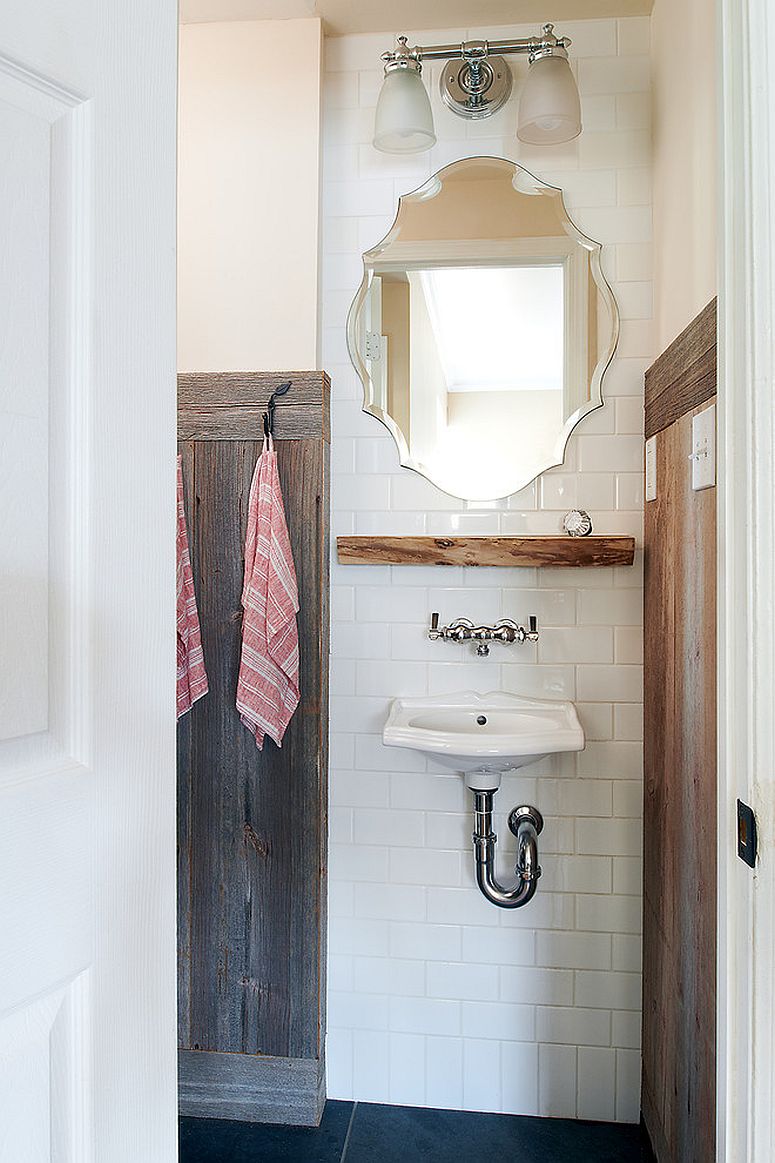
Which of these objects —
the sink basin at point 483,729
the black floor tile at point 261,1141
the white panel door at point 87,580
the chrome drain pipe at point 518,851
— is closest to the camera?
the white panel door at point 87,580

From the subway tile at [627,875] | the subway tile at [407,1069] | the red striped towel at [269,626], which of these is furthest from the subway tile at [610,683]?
the subway tile at [407,1069]

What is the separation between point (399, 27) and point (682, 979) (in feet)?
7.46

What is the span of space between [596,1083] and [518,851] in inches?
23.4

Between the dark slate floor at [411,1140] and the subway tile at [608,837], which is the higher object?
the subway tile at [608,837]

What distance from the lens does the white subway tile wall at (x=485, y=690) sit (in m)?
2.24

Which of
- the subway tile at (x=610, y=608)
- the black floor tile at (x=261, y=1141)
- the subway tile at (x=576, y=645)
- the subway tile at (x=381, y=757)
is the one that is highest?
the subway tile at (x=610, y=608)

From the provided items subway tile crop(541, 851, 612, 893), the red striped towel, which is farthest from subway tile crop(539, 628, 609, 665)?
the red striped towel

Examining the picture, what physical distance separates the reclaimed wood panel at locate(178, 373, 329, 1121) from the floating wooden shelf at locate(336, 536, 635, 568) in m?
0.11

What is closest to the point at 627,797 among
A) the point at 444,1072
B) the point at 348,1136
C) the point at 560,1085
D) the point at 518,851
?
the point at 518,851

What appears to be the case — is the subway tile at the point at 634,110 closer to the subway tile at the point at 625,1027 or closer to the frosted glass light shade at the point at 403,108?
the frosted glass light shade at the point at 403,108

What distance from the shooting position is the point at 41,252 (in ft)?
2.35

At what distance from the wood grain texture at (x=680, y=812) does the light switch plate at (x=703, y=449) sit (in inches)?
1.2

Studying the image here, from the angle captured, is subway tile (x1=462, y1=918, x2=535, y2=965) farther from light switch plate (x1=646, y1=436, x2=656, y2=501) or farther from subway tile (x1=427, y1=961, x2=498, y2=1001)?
light switch plate (x1=646, y1=436, x2=656, y2=501)

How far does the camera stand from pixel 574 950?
2.25 m
